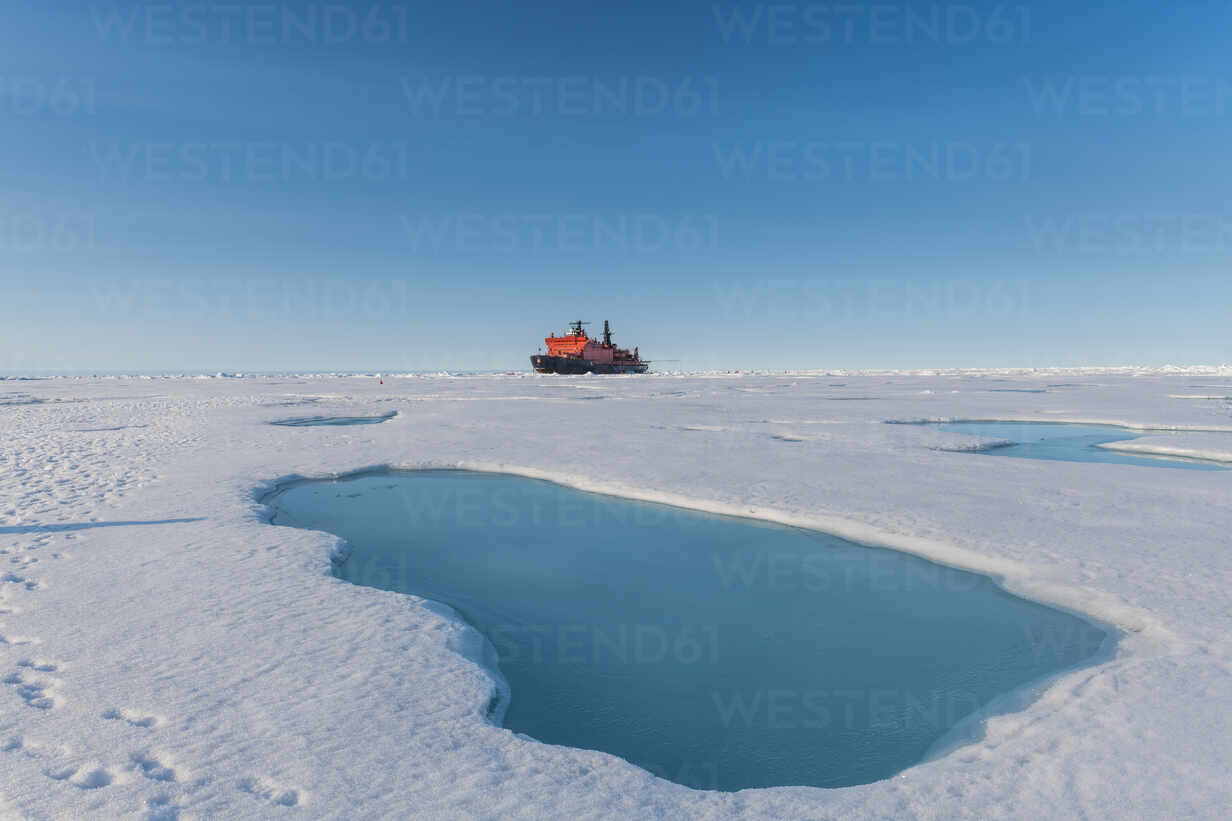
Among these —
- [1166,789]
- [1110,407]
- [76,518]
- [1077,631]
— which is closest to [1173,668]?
[1077,631]

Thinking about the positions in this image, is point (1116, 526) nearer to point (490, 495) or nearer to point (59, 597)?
point (490, 495)

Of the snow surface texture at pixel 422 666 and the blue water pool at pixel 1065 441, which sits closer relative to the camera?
the snow surface texture at pixel 422 666

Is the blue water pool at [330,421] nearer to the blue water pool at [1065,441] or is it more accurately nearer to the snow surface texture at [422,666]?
the snow surface texture at [422,666]

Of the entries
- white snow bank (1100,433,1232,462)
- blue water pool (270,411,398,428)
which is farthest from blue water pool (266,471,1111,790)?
blue water pool (270,411,398,428)

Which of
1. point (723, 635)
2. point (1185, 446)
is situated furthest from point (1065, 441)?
point (723, 635)

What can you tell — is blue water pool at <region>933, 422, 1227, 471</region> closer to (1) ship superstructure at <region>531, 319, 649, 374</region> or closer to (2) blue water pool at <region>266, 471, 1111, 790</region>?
(2) blue water pool at <region>266, 471, 1111, 790</region>

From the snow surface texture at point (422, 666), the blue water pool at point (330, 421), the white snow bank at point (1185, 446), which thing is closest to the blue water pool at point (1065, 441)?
the white snow bank at point (1185, 446)

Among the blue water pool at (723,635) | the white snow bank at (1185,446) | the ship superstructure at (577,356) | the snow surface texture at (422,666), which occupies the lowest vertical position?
the blue water pool at (723,635)

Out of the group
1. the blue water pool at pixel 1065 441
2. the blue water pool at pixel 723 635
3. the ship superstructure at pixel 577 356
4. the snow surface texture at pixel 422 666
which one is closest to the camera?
the snow surface texture at pixel 422 666

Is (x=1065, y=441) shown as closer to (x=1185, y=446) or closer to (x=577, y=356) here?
(x=1185, y=446)
